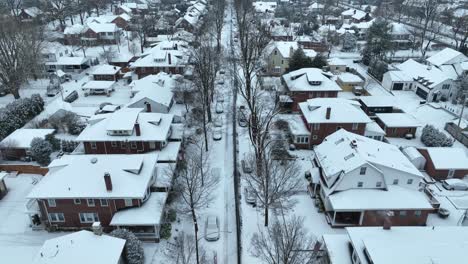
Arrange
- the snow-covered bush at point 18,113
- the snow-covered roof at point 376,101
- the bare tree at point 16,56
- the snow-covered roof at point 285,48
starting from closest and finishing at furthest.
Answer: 1. the snow-covered bush at point 18,113
2. the snow-covered roof at point 376,101
3. the bare tree at point 16,56
4. the snow-covered roof at point 285,48

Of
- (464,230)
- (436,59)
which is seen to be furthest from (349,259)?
(436,59)

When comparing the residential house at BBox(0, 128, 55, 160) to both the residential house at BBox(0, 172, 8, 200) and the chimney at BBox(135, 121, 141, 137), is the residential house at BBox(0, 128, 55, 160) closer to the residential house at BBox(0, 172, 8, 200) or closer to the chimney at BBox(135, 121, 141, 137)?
the residential house at BBox(0, 172, 8, 200)

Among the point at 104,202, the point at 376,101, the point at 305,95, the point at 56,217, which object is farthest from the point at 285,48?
the point at 56,217

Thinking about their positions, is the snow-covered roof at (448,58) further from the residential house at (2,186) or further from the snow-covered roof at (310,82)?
the residential house at (2,186)

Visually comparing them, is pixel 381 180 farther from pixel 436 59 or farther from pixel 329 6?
pixel 329 6

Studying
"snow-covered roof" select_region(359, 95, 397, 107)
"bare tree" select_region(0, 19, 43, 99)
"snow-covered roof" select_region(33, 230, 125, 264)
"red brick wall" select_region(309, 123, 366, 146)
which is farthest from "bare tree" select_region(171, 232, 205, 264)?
"bare tree" select_region(0, 19, 43, 99)

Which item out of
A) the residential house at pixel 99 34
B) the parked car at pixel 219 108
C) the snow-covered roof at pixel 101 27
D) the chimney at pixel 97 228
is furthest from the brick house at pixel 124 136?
the snow-covered roof at pixel 101 27

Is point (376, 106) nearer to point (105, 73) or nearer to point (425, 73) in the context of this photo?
point (425, 73)
